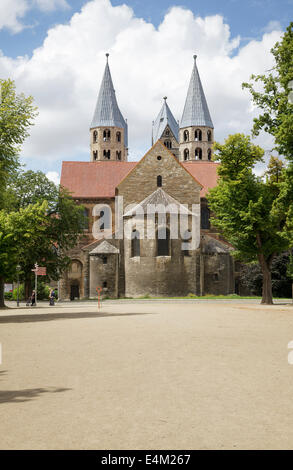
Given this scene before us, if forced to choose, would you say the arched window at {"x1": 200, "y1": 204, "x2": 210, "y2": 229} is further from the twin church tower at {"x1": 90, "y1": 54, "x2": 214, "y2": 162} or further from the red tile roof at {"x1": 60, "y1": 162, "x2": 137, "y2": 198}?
the twin church tower at {"x1": 90, "y1": 54, "x2": 214, "y2": 162}

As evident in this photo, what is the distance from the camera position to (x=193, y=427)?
16.8 feet

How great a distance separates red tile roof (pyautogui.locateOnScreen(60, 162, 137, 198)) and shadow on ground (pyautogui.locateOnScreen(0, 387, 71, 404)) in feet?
181

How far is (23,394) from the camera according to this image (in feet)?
22.6

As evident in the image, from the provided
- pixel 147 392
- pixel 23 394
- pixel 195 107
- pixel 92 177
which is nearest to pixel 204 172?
pixel 92 177

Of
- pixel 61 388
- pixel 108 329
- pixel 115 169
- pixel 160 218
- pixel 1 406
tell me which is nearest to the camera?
pixel 1 406

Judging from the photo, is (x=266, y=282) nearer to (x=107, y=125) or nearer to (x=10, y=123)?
(x=10, y=123)

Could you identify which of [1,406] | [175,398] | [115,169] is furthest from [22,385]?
[115,169]

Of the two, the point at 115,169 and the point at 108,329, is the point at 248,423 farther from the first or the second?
the point at 115,169

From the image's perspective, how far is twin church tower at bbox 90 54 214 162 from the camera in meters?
87.2

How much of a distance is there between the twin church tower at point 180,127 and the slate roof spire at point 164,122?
202 inches

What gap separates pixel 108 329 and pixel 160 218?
1269 inches

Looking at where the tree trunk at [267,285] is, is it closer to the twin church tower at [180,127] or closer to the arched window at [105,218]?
the arched window at [105,218]

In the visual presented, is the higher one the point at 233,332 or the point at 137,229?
the point at 137,229

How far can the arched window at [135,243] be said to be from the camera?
48.4m
